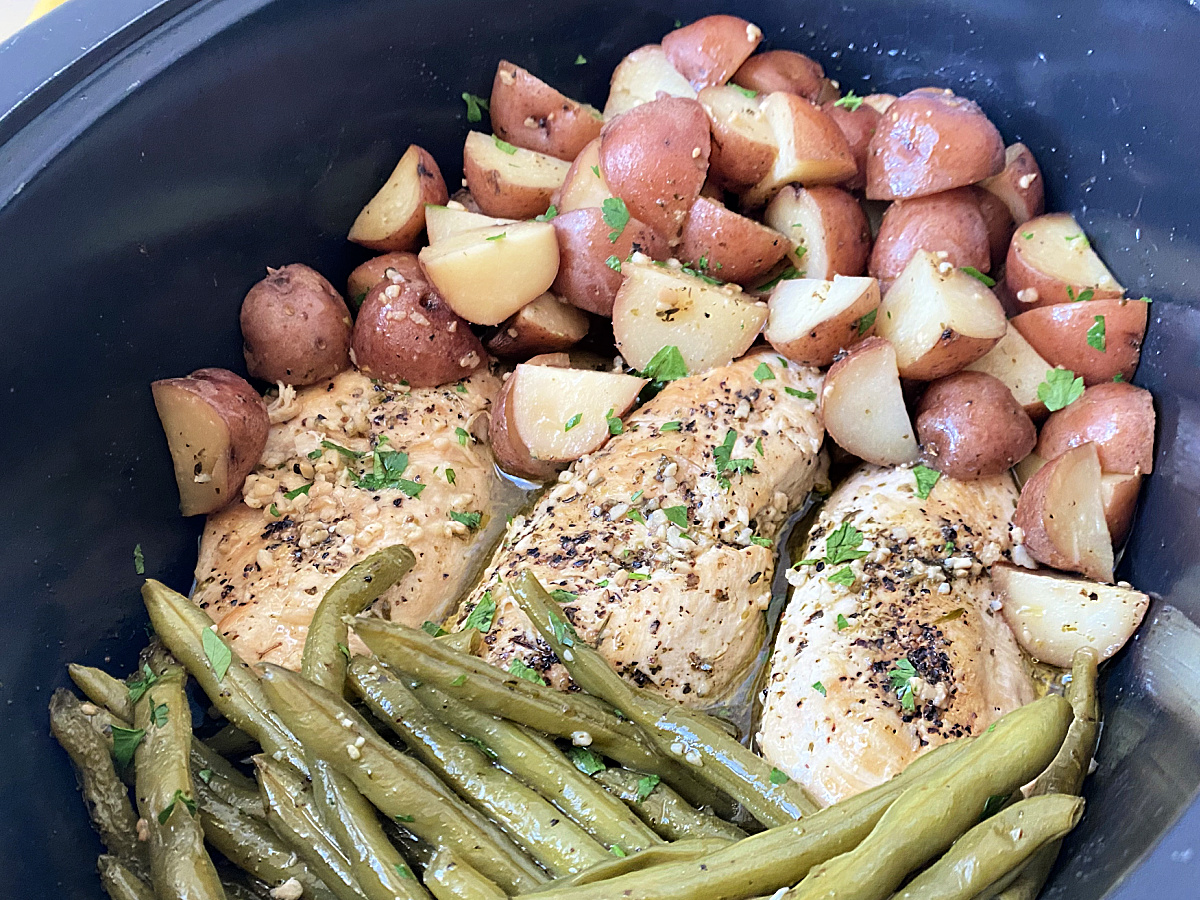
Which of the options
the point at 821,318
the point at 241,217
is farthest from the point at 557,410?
the point at 241,217

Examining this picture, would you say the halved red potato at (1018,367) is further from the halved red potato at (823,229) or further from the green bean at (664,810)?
the green bean at (664,810)

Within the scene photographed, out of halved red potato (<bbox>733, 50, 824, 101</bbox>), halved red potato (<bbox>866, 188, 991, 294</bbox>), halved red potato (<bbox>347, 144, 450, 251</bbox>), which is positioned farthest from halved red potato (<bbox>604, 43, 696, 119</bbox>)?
halved red potato (<bbox>866, 188, 991, 294</bbox>)

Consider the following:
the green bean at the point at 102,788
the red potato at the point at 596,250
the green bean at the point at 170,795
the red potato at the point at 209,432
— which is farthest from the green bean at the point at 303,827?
the red potato at the point at 596,250

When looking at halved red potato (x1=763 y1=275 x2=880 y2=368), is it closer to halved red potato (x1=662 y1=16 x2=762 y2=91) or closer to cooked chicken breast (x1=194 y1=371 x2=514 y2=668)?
halved red potato (x1=662 y1=16 x2=762 y2=91)

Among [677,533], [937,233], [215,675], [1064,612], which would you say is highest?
[215,675]

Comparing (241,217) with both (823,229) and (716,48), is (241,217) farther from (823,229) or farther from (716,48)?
(823,229)

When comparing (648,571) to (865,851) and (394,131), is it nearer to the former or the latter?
(865,851)
